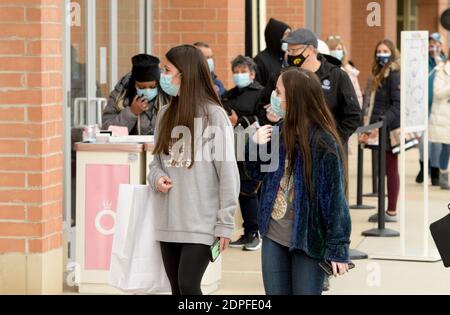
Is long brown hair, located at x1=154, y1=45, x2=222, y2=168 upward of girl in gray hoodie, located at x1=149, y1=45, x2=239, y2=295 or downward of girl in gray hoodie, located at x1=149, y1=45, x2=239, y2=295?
upward

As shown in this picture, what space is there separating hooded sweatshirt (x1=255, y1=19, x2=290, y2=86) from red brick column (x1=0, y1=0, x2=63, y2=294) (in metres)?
4.67

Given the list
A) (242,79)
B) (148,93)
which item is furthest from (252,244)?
(148,93)

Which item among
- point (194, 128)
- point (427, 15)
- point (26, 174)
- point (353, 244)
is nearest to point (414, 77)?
point (353, 244)

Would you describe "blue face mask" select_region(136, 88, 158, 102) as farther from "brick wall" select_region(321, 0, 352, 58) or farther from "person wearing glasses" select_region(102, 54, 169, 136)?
"brick wall" select_region(321, 0, 352, 58)

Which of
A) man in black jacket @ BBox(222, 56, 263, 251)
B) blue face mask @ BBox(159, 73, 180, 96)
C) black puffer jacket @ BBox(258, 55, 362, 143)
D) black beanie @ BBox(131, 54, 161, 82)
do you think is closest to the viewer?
blue face mask @ BBox(159, 73, 180, 96)

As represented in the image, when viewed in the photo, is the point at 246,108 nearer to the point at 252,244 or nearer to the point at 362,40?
the point at 252,244

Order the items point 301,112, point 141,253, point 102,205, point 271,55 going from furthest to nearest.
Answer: point 271,55 → point 102,205 → point 141,253 → point 301,112

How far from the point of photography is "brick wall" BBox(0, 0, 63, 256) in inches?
342

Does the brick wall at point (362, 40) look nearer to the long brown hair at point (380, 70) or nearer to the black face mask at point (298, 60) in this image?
the long brown hair at point (380, 70)

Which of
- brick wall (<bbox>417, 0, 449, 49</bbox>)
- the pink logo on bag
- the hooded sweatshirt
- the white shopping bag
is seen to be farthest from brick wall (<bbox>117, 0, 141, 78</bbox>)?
brick wall (<bbox>417, 0, 449, 49</bbox>)

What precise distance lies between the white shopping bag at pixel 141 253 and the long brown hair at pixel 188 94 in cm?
31

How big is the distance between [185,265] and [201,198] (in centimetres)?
38

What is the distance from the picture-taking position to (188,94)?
6.68 meters

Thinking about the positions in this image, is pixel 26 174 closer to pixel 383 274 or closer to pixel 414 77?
pixel 383 274
